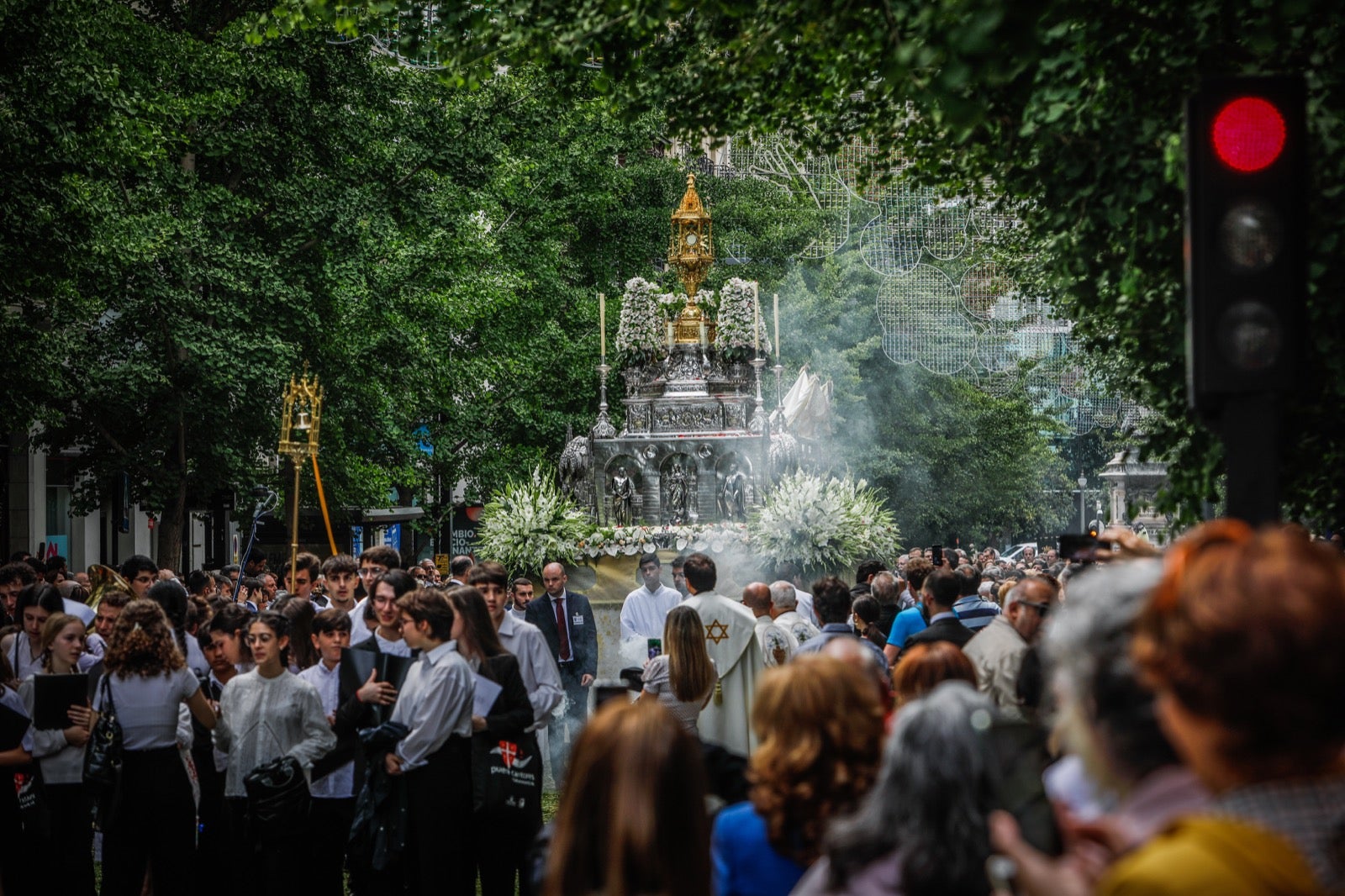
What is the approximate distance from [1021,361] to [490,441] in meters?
12.5

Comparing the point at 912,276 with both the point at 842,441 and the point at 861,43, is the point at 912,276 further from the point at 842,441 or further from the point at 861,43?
the point at 861,43

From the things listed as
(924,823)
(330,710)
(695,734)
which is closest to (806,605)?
(695,734)

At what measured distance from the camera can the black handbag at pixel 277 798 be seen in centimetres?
798

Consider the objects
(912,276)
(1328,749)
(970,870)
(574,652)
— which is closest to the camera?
(1328,749)

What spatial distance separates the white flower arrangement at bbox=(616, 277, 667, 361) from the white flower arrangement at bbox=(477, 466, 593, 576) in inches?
170

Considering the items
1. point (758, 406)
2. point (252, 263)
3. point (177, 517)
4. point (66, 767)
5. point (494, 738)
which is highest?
point (252, 263)

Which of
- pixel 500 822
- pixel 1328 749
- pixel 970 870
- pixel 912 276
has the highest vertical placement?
pixel 912 276

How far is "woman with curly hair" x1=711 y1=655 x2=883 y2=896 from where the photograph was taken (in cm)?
415

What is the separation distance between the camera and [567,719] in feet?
45.8

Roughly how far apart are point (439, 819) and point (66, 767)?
96.6 inches

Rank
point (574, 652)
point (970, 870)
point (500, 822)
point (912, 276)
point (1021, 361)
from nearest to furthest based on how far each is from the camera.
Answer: point (970, 870) < point (500, 822) < point (574, 652) < point (1021, 361) < point (912, 276)

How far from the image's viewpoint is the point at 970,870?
3566mm

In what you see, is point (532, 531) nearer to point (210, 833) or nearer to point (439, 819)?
point (210, 833)

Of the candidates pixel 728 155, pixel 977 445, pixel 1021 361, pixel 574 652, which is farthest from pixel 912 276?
pixel 574 652
